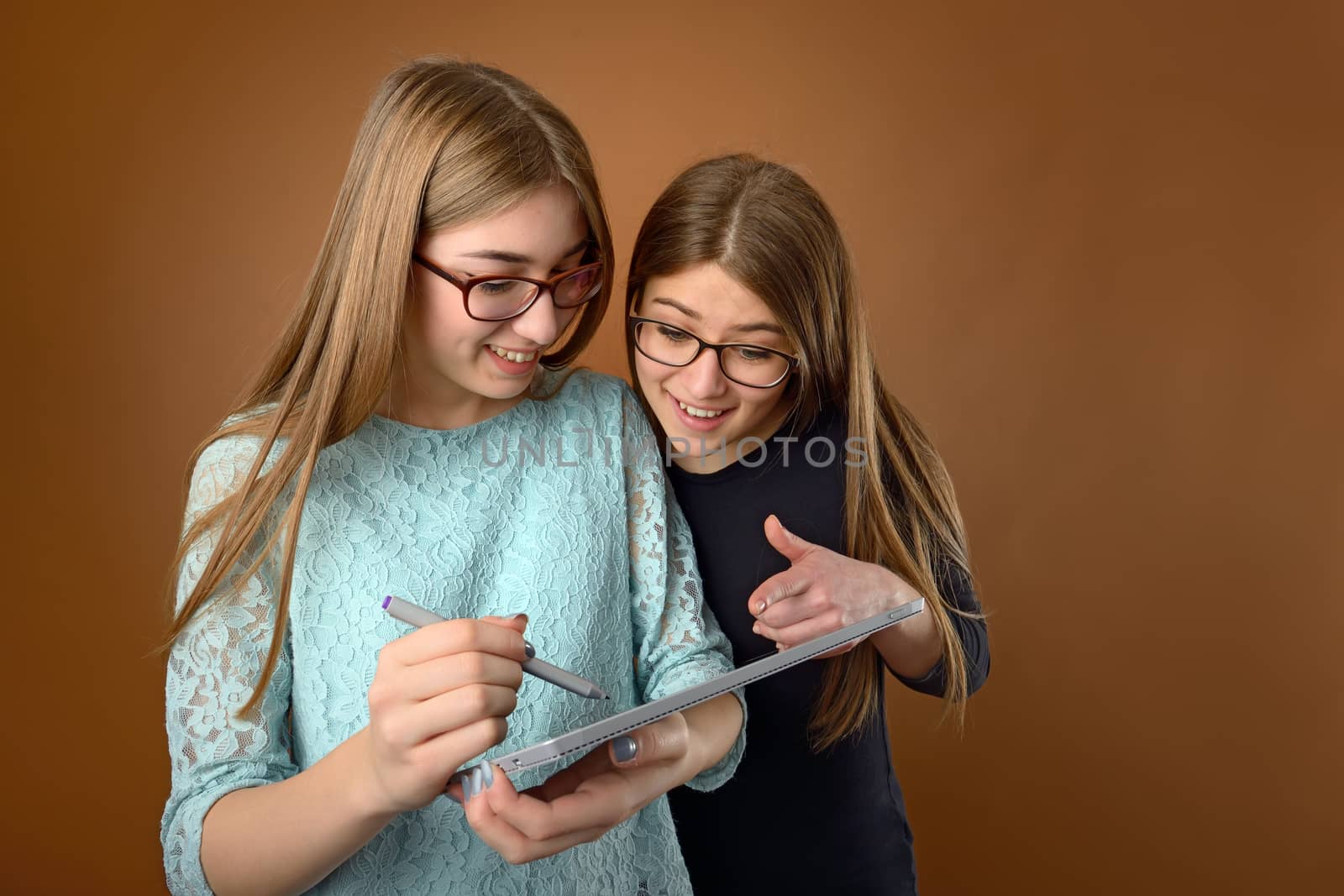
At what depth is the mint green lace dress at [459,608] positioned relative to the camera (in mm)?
1332

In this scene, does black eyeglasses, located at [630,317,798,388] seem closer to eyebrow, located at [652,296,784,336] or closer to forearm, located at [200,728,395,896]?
eyebrow, located at [652,296,784,336]

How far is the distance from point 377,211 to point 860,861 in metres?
1.44

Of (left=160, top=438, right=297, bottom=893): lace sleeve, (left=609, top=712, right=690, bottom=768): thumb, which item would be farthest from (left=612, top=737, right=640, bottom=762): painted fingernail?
(left=160, top=438, right=297, bottom=893): lace sleeve

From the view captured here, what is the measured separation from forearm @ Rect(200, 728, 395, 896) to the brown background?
3.10ft

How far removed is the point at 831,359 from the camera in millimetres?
1940

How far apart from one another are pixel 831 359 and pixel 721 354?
0.26 meters

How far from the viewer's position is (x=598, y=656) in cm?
154

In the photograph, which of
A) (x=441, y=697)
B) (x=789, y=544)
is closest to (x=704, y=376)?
(x=789, y=544)

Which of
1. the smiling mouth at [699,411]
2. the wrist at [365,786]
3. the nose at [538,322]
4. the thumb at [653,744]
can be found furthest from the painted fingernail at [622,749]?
the smiling mouth at [699,411]

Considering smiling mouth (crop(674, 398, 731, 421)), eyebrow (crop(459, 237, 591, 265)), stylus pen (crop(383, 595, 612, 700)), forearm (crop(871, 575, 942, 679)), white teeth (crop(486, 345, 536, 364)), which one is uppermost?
eyebrow (crop(459, 237, 591, 265))

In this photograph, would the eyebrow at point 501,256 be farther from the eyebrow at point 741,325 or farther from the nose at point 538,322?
the eyebrow at point 741,325

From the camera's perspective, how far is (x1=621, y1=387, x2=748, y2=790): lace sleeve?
1581mm

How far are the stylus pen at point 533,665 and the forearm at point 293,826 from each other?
156mm

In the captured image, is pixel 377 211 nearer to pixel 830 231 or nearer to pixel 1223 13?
pixel 830 231
